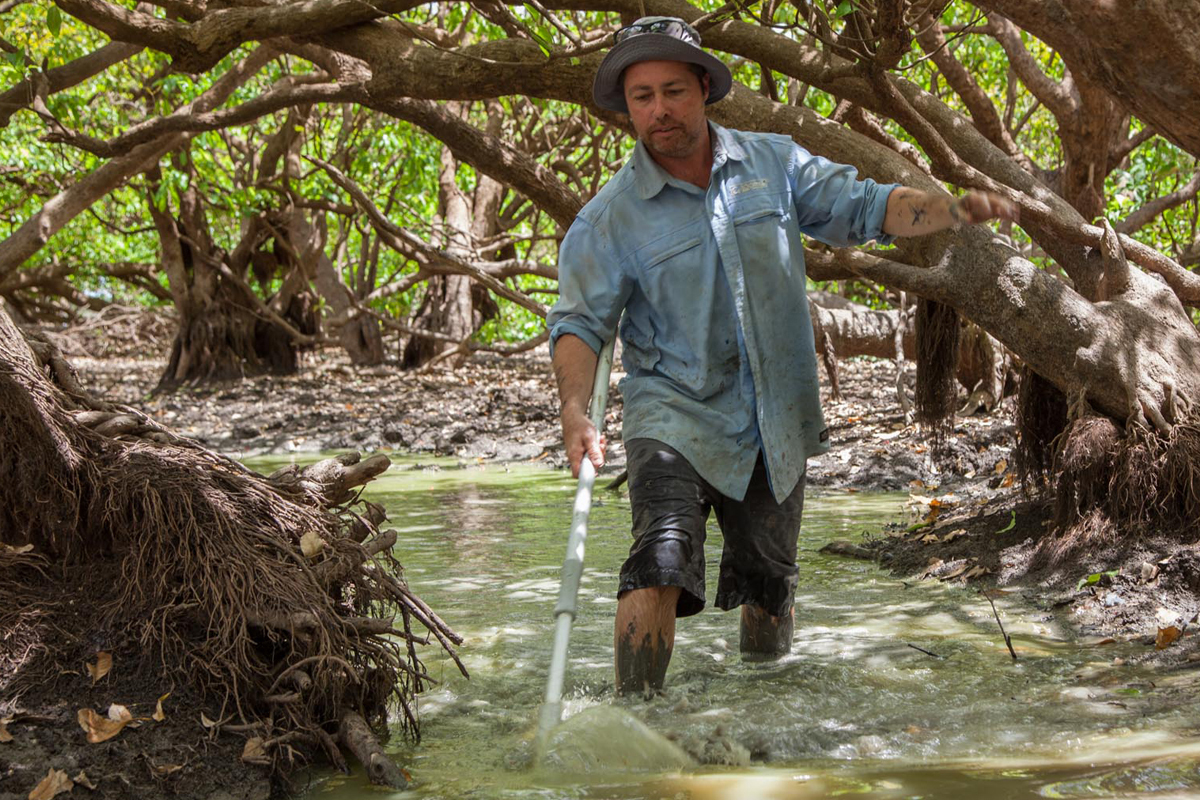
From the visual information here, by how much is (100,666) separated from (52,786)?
445mm

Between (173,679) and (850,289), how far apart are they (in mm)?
15476

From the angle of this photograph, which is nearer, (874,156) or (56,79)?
(874,156)

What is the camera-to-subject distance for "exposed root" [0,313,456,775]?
10.8ft

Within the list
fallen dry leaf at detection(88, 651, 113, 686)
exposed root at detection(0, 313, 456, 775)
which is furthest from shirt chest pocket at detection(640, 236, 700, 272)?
fallen dry leaf at detection(88, 651, 113, 686)

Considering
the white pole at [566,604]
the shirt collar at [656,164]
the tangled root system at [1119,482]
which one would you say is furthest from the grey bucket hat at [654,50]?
the tangled root system at [1119,482]

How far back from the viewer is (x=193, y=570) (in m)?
3.42

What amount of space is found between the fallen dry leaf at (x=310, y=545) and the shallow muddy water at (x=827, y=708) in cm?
58

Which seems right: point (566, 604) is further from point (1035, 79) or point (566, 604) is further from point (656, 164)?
point (1035, 79)

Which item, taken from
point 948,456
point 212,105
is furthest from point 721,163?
point 212,105

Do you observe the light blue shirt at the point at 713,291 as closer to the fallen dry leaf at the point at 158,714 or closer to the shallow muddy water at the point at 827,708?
the shallow muddy water at the point at 827,708

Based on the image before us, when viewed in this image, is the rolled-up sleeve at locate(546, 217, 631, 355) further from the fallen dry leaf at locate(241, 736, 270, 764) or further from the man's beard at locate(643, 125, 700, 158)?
the fallen dry leaf at locate(241, 736, 270, 764)

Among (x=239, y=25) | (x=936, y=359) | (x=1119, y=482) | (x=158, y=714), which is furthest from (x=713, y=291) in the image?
(x=239, y=25)

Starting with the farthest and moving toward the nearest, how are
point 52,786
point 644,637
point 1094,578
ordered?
point 1094,578 → point 644,637 → point 52,786

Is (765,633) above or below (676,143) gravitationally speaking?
below
